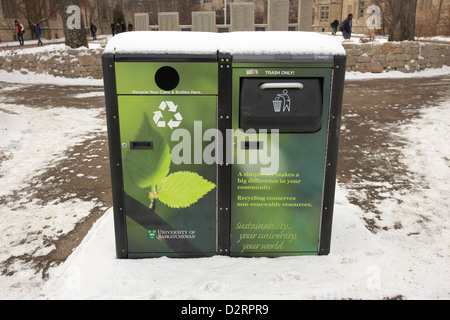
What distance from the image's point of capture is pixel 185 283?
110 inches

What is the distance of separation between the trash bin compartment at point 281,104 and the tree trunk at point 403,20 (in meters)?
14.1

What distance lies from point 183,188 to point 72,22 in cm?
1402

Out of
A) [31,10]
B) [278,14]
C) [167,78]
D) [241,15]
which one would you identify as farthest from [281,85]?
[31,10]

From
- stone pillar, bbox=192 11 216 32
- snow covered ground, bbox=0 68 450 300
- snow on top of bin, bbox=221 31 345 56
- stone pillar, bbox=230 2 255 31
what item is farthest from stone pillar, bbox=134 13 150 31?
snow on top of bin, bbox=221 31 345 56

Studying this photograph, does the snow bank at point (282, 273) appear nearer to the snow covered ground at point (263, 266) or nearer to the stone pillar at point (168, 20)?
the snow covered ground at point (263, 266)

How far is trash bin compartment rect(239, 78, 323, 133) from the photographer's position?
2725 mm

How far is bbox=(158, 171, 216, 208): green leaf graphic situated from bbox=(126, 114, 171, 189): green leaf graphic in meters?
0.07

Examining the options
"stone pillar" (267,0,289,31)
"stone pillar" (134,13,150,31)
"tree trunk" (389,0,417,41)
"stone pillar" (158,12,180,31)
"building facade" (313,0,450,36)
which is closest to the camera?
"tree trunk" (389,0,417,41)

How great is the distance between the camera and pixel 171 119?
275 cm

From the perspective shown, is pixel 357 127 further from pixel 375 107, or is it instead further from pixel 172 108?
pixel 172 108

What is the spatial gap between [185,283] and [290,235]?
0.87 m

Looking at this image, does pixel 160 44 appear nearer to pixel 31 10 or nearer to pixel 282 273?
pixel 282 273

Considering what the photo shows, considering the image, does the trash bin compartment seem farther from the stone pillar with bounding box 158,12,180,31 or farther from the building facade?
the building facade

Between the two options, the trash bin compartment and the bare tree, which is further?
the bare tree
